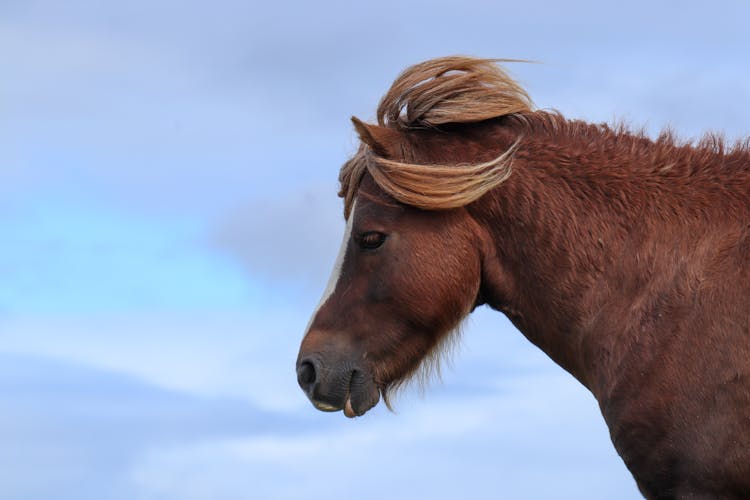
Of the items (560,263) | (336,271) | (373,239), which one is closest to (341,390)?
(336,271)

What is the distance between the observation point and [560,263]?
657 centimetres

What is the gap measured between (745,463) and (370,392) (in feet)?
7.14

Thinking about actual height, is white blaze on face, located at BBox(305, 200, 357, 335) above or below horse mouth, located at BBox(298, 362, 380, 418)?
above

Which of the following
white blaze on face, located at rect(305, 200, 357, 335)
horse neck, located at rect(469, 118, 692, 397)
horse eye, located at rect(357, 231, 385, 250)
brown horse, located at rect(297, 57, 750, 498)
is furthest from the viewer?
white blaze on face, located at rect(305, 200, 357, 335)

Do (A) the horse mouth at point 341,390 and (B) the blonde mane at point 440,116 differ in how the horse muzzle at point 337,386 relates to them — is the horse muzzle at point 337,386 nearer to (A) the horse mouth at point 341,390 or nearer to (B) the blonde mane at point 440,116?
(A) the horse mouth at point 341,390

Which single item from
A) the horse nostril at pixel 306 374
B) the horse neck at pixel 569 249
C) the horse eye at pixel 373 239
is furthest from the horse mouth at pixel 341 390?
the horse neck at pixel 569 249

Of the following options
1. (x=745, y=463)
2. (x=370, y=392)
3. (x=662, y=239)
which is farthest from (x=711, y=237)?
(x=370, y=392)

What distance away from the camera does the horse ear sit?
22.4 feet

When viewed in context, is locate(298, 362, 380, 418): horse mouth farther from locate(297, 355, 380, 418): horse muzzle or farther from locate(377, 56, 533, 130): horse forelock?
locate(377, 56, 533, 130): horse forelock

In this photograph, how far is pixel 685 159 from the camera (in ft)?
21.8

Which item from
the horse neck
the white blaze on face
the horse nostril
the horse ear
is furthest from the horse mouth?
the horse ear

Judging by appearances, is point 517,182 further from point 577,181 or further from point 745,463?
point 745,463

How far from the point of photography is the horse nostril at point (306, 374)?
22.7 feet

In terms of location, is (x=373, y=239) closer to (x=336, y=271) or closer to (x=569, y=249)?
(x=336, y=271)
